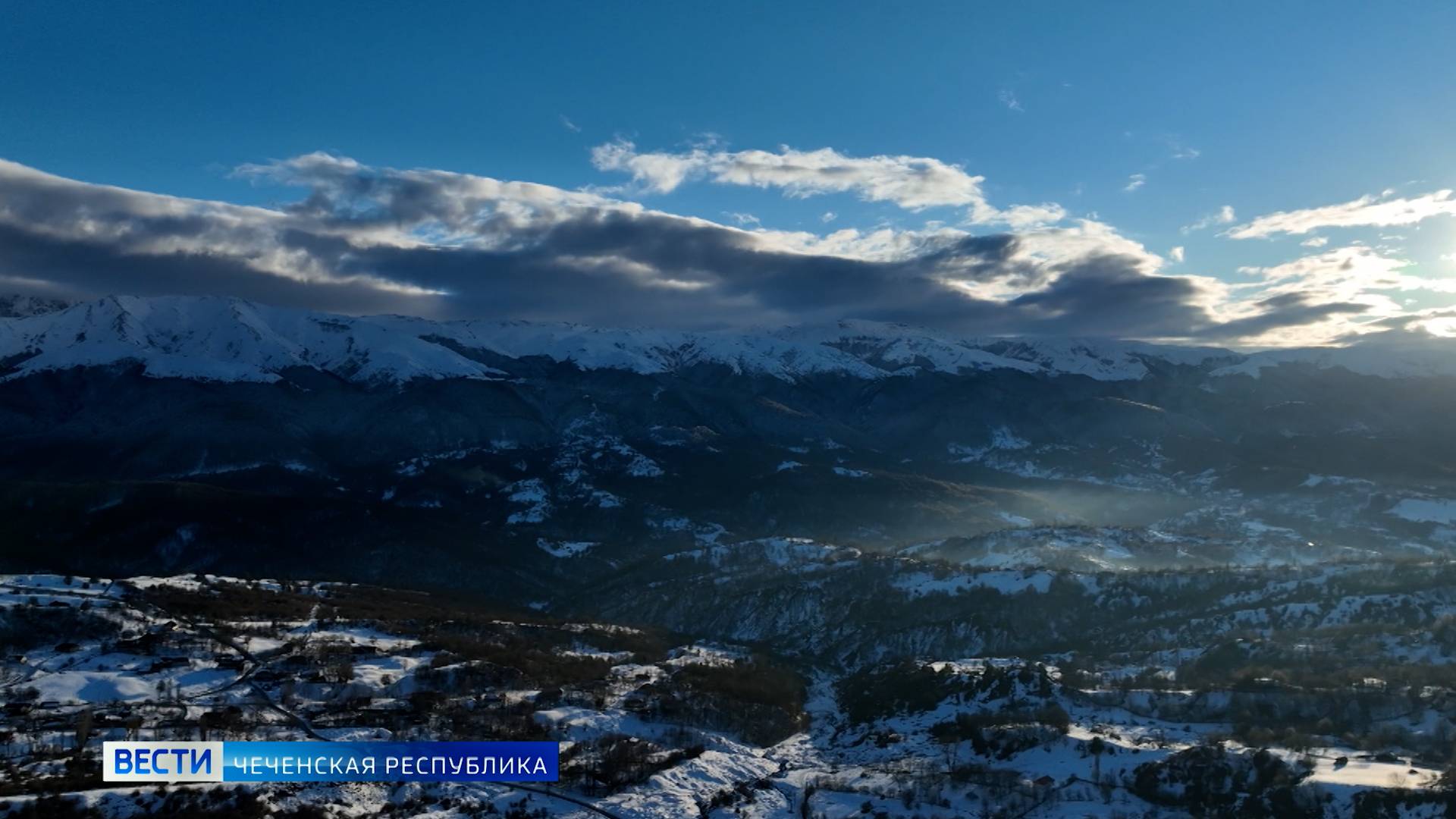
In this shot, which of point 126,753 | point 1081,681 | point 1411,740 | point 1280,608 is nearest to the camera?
point 126,753

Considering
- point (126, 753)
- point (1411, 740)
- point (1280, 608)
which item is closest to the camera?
point (126, 753)

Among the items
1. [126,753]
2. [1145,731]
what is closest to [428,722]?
[126,753]

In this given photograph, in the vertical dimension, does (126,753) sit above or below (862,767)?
above

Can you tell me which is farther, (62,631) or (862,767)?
(62,631)

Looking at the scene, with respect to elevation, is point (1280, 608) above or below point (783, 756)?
above

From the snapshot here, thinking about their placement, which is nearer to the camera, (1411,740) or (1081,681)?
(1411,740)

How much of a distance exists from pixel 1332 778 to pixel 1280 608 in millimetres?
98475

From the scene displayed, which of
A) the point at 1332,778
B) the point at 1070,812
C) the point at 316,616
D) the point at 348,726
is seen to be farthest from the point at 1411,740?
the point at 316,616

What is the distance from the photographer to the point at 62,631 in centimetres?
13838

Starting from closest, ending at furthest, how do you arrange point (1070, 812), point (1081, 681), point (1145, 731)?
point (1070, 812), point (1145, 731), point (1081, 681)

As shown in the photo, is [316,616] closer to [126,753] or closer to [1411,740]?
[126,753]

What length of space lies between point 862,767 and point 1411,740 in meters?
58.0

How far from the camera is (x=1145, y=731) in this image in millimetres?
126188

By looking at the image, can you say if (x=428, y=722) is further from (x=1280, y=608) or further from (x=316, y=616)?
(x=1280, y=608)
